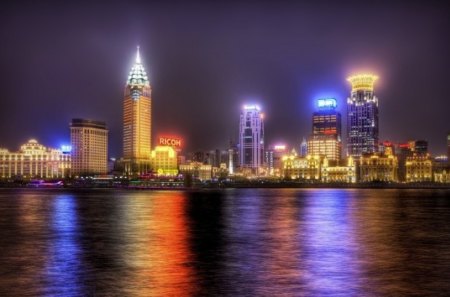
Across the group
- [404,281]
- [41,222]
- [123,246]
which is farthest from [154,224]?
[404,281]

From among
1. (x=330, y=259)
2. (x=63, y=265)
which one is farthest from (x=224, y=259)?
(x=63, y=265)

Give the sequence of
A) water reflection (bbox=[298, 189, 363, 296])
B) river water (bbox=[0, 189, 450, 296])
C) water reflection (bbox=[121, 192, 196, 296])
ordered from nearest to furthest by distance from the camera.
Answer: water reflection (bbox=[121, 192, 196, 296]), river water (bbox=[0, 189, 450, 296]), water reflection (bbox=[298, 189, 363, 296])

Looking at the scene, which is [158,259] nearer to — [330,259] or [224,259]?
[224,259]

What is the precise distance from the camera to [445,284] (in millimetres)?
20641

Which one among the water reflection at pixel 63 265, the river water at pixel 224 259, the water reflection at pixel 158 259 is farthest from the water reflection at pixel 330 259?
the water reflection at pixel 63 265

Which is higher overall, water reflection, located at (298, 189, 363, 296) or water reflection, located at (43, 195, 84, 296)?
water reflection, located at (43, 195, 84, 296)

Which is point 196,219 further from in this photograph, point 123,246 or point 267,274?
point 267,274

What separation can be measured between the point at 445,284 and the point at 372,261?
5.47m

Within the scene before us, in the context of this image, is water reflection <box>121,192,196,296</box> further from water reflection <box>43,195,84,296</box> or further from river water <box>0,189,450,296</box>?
water reflection <box>43,195,84,296</box>

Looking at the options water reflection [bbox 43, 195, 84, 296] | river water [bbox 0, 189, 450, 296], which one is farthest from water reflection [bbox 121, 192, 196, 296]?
water reflection [bbox 43, 195, 84, 296]

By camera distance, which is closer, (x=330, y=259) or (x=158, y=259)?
(x=158, y=259)

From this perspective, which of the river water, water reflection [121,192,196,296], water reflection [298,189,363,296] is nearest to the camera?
water reflection [121,192,196,296]

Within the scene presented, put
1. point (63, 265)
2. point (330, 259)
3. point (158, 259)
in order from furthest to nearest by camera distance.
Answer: point (330, 259) < point (158, 259) < point (63, 265)

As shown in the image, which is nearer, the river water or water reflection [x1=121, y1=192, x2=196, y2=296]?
water reflection [x1=121, y1=192, x2=196, y2=296]
